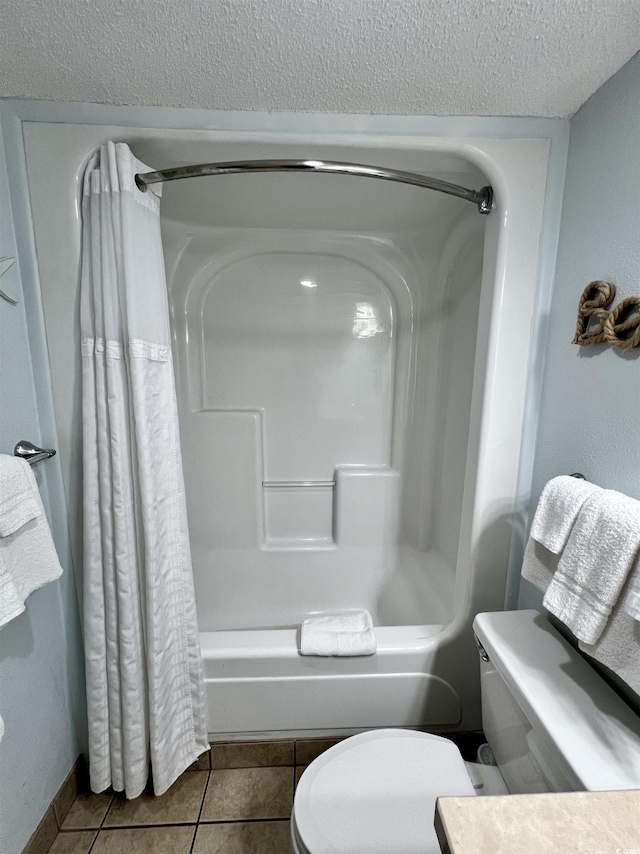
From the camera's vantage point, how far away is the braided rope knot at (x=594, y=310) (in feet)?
2.83

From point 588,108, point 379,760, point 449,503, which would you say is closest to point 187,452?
point 449,503

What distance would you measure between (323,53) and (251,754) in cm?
196

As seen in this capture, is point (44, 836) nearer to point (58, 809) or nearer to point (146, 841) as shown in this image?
point (58, 809)

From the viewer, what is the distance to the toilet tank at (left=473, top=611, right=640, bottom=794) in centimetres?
66

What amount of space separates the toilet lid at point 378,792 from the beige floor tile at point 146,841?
1.86ft

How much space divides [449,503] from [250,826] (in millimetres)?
1271

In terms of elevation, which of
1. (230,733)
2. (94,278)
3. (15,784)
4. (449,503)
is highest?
(94,278)

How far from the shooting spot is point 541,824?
449 millimetres

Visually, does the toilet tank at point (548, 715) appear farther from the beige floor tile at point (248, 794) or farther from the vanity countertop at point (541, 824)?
the beige floor tile at point (248, 794)

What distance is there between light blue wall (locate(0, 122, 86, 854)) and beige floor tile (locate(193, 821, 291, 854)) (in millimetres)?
459

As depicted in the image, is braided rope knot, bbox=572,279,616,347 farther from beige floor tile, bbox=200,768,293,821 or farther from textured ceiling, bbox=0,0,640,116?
beige floor tile, bbox=200,768,293,821

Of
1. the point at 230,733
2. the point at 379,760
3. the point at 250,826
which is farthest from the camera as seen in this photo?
the point at 230,733

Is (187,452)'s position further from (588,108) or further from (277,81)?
(588,108)

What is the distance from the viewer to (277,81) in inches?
35.5
